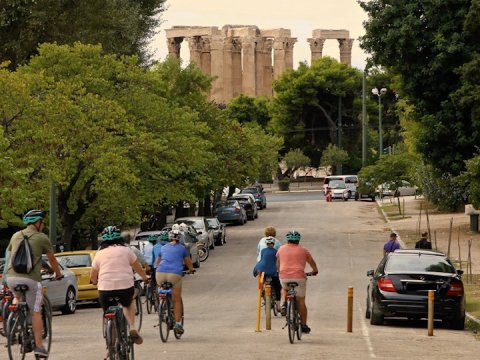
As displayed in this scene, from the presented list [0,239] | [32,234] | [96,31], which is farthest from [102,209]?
[32,234]

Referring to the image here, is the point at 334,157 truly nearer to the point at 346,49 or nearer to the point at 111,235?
the point at 346,49

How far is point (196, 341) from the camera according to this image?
64.1 ft

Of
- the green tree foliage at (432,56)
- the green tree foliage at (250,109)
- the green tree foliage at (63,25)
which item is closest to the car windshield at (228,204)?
the green tree foliage at (63,25)

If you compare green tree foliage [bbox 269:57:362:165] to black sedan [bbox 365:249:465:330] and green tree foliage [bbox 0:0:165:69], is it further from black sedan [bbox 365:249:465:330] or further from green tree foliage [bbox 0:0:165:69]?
black sedan [bbox 365:249:465:330]

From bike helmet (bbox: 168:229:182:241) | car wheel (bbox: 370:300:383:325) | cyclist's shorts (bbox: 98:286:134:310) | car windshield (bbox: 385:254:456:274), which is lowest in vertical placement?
car wheel (bbox: 370:300:383:325)

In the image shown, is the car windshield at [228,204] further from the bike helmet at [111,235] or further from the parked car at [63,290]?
the bike helmet at [111,235]

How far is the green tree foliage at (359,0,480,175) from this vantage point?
4753 cm

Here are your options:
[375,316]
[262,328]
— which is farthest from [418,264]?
[262,328]

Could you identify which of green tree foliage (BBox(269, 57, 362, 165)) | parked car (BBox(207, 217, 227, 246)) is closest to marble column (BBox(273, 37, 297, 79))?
green tree foliage (BBox(269, 57, 362, 165))

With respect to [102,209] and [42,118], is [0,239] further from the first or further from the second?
[42,118]

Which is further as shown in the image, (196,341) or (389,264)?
(389,264)

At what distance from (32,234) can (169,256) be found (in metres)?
4.87

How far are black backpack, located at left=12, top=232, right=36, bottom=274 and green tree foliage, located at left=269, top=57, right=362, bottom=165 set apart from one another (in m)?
109

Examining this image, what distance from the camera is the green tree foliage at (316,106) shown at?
124312 mm
